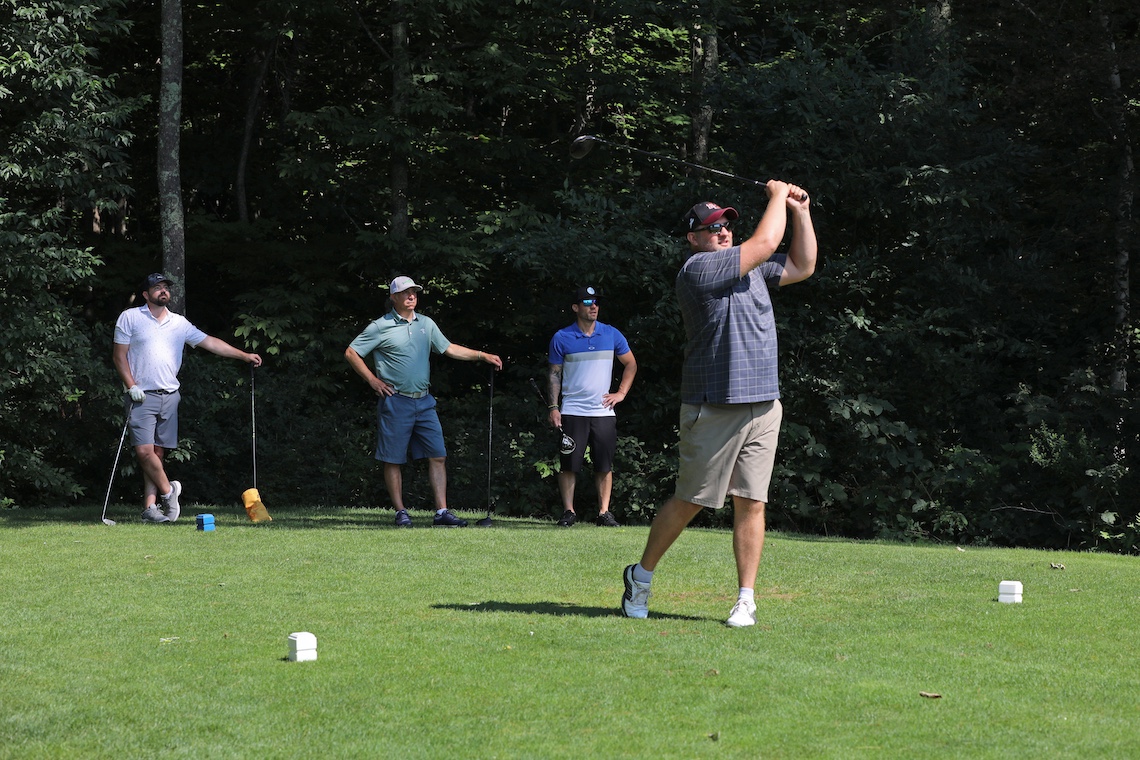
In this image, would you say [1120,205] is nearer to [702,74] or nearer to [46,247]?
[702,74]

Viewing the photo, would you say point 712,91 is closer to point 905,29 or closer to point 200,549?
point 905,29

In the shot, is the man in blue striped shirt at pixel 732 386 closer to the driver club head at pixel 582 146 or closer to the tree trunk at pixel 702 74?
the driver club head at pixel 582 146

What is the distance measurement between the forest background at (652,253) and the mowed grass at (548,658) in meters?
4.67

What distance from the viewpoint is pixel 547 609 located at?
23.0 feet

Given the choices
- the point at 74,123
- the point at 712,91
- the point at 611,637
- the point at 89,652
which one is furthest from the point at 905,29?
the point at 89,652

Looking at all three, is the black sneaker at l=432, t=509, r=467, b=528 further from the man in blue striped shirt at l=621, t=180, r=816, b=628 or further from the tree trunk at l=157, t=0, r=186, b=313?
the tree trunk at l=157, t=0, r=186, b=313

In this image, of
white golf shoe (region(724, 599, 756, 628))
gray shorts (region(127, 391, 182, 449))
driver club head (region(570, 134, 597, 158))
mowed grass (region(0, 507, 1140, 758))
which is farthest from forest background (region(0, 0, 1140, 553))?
white golf shoe (region(724, 599, 756, 628))

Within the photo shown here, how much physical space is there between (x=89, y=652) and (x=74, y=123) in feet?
39.2

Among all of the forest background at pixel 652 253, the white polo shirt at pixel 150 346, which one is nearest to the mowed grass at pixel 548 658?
the white polo shirt at pixel 150 346

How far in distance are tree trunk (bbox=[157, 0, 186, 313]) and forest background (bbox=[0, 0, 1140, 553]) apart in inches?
2.0

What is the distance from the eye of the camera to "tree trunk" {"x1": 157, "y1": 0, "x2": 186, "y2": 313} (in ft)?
61.9

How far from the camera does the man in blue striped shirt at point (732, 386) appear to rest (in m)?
6.55

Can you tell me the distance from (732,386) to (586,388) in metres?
5.88

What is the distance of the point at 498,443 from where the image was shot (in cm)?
1695
